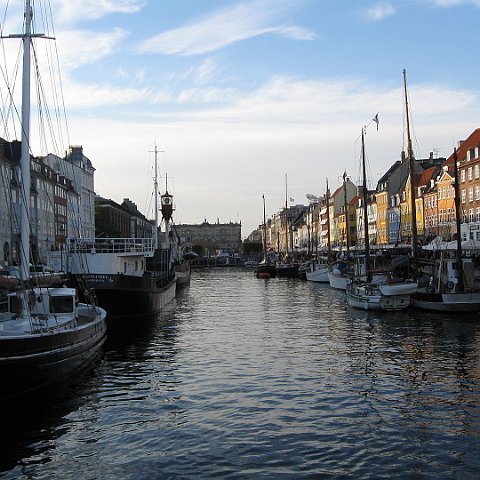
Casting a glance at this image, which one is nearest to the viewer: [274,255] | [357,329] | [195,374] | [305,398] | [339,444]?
[339,444]

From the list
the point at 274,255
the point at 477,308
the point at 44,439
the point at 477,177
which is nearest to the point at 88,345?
the point at 44,439

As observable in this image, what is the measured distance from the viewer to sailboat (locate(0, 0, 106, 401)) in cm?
1838

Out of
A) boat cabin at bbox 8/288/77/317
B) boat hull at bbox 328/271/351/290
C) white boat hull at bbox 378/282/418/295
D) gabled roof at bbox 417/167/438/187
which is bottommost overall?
boat hull at bbox 328/271/351/290

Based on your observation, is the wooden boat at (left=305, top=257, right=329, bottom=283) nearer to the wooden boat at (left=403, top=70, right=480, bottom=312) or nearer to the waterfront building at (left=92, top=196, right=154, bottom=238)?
the wooden boat at (left=403, top=70, right=480, bottom=312)

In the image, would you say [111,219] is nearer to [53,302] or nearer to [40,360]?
[53,302]

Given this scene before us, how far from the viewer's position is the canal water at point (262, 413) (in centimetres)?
1422

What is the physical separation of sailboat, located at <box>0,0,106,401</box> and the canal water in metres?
0.67

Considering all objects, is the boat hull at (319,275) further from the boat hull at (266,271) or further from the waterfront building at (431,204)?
the boat hull at (266,271)

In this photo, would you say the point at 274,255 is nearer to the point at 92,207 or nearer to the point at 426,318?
the point at 92,207

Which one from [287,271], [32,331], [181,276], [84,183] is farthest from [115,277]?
[84,183]

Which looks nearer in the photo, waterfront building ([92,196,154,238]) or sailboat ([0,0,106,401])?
sailboat ([0,0,106,401])

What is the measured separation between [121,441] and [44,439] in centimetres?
191

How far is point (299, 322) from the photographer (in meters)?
41.7

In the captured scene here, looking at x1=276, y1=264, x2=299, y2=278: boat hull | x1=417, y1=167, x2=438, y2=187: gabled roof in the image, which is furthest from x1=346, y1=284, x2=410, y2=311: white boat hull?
x1=276, y1=264, x2=299, y2=278: boat hull
